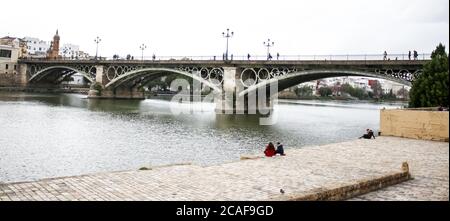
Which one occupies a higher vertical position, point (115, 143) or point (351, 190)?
point (351, 190)

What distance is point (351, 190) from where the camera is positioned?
10.3 meters

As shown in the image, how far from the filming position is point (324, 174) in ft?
42.4

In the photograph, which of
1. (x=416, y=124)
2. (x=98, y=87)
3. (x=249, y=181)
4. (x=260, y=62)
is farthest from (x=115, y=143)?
(x=98, y=87)

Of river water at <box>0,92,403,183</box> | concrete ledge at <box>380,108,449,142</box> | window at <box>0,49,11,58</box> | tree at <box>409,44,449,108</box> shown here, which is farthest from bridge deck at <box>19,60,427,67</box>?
window at <box>0,49,11,58</box>

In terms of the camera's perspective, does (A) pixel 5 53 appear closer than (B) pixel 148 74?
No

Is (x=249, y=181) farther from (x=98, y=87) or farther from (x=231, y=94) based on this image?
(x=98, y=87)

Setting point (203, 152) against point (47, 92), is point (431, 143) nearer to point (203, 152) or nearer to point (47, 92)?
point (203, 152)

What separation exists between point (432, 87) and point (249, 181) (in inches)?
921

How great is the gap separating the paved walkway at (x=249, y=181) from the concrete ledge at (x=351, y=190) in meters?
0.22

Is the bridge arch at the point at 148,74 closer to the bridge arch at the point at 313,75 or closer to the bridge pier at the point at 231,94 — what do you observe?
the bridge pier at the point at 231,94

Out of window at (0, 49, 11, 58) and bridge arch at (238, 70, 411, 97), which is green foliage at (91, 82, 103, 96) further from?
bridge arch at (238, 70, 411, 97)
